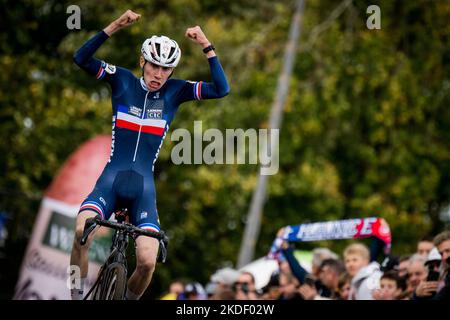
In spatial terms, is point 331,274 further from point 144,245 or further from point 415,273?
point 144,245

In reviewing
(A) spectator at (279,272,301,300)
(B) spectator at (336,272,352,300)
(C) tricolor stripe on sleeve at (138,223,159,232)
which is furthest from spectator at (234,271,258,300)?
(C) tricolor stripe on sleeve at (138,223,159,232)

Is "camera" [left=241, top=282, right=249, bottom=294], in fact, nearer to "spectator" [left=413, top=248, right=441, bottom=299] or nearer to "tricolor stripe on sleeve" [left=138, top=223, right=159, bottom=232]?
"spectator" [left=413, top=248, right=441, bottom=299]

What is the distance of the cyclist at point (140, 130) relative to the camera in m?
8.82

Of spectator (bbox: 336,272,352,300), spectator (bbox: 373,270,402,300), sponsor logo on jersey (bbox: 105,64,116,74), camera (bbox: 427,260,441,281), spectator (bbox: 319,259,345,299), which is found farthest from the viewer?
spectator (bbox: 319,259,345,299)

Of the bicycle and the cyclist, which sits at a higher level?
the cyclist

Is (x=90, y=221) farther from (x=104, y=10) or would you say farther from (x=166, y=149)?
(x=104, y=10)

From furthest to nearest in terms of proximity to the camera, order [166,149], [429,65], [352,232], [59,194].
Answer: [429,65] < [166,149] < [59,194] < [352,232]

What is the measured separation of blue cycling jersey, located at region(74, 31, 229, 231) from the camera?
895 centimetres

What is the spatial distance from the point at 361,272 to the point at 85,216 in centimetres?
405

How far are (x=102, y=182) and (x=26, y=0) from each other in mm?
15955

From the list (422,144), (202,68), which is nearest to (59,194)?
(202,68)

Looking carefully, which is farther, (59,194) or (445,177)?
(445,177)

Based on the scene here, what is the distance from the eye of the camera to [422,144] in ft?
90.7

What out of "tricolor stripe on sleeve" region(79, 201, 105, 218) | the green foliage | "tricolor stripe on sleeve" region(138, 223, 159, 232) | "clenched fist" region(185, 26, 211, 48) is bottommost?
"tricolor stripe on sleeve" region(138, 223, 159, 232)
